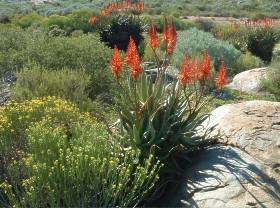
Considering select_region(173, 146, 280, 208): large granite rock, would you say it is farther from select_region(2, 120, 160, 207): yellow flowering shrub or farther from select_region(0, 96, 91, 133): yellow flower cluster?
select_region(0, 96, 91, 133): yellow flower cluster

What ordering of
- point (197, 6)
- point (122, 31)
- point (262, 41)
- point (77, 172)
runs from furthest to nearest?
point (197, 6) → point (262, 41) → point (122, 31) → point (77, 172)

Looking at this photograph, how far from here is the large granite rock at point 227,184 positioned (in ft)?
17.7

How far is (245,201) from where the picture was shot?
5.38 metres

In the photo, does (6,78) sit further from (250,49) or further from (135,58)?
(250,49)

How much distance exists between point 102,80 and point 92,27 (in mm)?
10812

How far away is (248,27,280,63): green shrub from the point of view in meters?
19.0

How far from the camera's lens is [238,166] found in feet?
19.1

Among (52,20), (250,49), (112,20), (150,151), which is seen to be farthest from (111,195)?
(52,20)

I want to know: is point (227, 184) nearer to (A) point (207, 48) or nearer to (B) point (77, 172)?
(B) point (77, 172)

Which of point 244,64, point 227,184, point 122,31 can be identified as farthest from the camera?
point 122,31

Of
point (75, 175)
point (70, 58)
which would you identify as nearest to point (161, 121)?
point (75, 175)

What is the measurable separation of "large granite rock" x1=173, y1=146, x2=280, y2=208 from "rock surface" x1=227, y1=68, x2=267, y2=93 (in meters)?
6.76

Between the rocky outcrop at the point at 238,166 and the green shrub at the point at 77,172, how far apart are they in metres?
0.54

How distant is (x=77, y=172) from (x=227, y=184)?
63.6 inches
